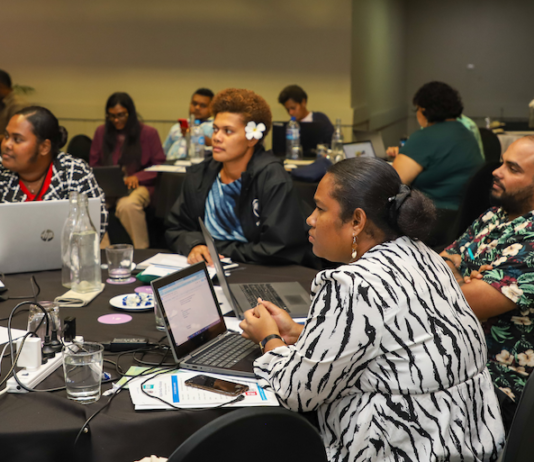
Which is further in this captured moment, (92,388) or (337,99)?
(337,99)

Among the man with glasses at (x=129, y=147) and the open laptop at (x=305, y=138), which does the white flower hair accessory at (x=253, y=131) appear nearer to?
the man with glasses at (x=129, y=147)

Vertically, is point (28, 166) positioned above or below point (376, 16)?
below

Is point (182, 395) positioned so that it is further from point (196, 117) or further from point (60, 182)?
point (196, 117)

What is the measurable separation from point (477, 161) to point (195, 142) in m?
2.33

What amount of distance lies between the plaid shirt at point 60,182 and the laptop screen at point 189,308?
134cm

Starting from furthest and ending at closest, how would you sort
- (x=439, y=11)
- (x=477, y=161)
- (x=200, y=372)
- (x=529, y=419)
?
(x=439, y=11) < (x=477, y=161) < (x=200, y=372) < (x=529, y=419)

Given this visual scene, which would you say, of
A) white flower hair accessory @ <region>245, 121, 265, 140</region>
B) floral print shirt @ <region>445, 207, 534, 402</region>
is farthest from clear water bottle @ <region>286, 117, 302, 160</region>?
floral print shirt @ <region>445, 207, 534, 402</region>

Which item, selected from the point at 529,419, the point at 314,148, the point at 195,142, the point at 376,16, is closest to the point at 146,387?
the point at 529,419

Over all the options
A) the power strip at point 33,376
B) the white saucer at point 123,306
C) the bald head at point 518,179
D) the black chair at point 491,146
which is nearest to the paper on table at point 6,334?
the power strip at point 33,376

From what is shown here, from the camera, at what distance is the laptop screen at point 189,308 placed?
149 cm

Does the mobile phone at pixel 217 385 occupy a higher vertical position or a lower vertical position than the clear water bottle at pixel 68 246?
lower

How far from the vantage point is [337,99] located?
7.45m

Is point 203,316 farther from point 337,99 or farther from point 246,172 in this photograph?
point 337,99

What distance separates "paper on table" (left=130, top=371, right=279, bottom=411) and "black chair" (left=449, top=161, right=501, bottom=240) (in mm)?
2242
